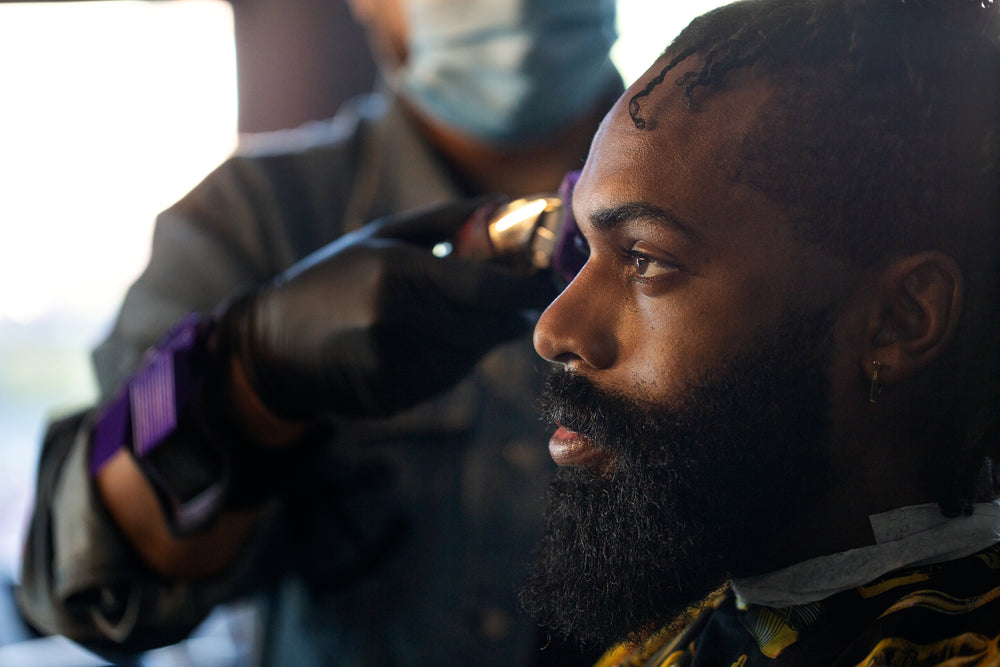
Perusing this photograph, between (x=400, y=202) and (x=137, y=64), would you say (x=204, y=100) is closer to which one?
(x=137, y=64)

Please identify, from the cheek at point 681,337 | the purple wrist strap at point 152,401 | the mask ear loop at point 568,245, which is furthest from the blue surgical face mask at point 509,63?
the purple wrist strap at point 152,401

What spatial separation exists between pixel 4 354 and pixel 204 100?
1.71 ft

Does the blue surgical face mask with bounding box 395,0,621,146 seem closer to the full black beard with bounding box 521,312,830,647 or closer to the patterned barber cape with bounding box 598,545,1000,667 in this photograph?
the full black beard with bounding box 521,312,830,647

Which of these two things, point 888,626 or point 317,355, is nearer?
point 888,626

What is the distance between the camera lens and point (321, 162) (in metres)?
0.91

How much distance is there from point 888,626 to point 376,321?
1.42ft

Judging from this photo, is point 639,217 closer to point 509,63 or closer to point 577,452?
point 577,452

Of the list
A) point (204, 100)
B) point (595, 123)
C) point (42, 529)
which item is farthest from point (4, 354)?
point (595, 123)

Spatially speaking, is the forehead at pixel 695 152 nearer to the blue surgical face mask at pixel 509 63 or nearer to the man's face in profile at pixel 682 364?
the man's face in profile at pixel 682 364

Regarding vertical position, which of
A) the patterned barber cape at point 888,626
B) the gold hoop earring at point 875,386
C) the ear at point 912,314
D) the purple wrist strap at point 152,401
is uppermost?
the ear at point 912,314

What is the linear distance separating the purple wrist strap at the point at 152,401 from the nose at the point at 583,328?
41 cm

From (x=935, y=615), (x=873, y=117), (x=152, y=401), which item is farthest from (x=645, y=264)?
(x=152, y=401)

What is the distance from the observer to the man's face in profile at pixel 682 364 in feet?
1.49

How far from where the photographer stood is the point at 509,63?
0.72 m
